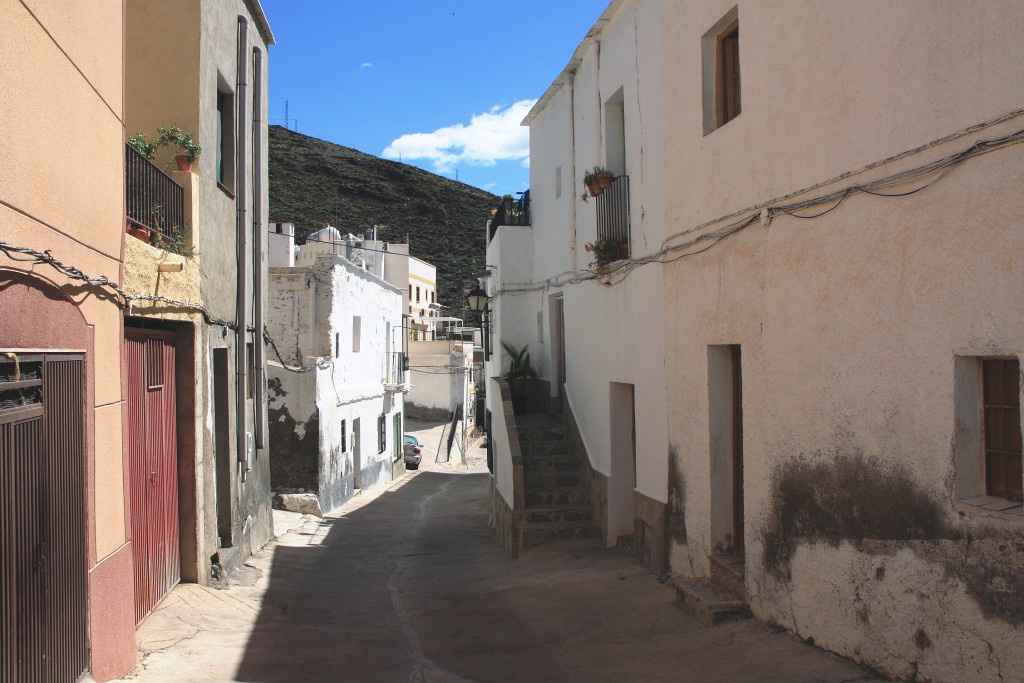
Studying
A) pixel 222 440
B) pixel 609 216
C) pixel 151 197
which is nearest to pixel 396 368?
pixel 222 440

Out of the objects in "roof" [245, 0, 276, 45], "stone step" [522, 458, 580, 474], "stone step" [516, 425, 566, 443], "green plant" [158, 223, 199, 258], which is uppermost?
"roof" [245, 0, 276, 45]

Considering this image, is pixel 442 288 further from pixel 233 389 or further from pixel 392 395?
pixel 233 389

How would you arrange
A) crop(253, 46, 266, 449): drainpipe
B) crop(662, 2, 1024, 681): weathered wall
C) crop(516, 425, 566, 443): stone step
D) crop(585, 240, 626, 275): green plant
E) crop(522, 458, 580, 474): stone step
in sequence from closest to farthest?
crop(662, 2, 1024, 681): weathered wall, crop(585, 240, 626, 275): green plant, crop(253, 46, 266, 449): drainpipe, crop(522, 458, 580, 474): stone step, crop(516, 425, 566, 443): stone step

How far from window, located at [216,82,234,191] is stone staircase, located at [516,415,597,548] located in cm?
576

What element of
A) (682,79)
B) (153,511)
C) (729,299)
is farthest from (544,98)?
(153,511)

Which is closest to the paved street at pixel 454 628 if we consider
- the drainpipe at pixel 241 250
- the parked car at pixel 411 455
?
the drainpipe at pixel 241 250

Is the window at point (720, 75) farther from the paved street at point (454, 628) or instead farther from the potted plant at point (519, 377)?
the potted plant at point (519, 377)

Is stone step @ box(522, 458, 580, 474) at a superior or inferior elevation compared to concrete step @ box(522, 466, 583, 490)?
superior

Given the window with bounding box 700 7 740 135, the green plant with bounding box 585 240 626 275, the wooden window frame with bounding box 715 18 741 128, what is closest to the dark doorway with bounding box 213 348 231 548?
the green plant with bounding box 585 240 626 275

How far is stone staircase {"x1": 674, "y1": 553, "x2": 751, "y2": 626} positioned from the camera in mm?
7211

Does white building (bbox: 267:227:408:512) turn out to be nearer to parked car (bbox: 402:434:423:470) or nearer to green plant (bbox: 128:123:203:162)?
parked car (bbox: 402:434:423:470)

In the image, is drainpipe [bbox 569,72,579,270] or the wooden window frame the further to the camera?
drainpipe [bbox 569,72,579,270]

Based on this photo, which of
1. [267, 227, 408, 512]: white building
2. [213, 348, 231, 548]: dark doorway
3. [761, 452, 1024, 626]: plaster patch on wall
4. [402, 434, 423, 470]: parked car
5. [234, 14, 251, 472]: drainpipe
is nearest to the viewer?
[761, 452, 1024, 626]: plaster patch on wall

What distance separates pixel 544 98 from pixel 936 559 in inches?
459
